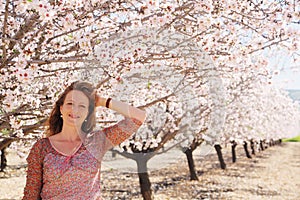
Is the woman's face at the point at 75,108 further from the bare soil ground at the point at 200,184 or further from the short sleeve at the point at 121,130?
the bare soil ground at the point at 200,184

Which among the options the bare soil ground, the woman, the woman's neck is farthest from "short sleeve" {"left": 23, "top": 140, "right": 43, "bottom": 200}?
the bare soil ground

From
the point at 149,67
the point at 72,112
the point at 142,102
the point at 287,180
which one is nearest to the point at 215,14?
the point at 149,67

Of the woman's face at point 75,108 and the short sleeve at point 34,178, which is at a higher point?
the woman's face at point 75,108

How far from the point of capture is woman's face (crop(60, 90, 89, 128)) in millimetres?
2543

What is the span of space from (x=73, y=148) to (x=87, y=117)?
218 millimetres

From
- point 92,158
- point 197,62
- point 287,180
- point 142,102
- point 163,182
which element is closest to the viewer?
point 92,158

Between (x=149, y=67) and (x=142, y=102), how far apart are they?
1848 millimetres

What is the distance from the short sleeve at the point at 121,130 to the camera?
8.45 ft

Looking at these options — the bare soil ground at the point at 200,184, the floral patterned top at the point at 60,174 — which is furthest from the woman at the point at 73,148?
the bare soil ground at the point at 200,184

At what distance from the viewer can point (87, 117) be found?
2.66m

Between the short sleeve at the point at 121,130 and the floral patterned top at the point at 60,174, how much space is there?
5.2 inches

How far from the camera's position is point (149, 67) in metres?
4.16

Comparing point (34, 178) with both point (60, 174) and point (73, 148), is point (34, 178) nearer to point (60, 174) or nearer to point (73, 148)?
point (60, 174)

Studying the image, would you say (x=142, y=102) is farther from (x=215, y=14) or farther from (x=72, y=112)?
(x=72, y=112)
